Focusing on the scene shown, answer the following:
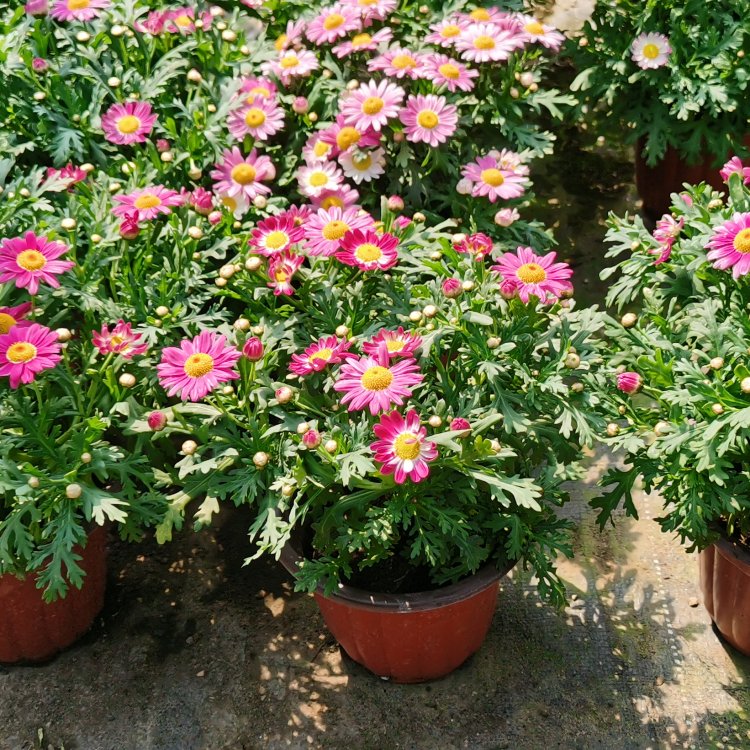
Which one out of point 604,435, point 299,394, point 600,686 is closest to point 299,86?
point 299,394

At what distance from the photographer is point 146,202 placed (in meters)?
2.40

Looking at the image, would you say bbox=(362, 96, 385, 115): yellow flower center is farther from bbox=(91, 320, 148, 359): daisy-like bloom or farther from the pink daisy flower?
bbox=(91, 320, 148, 359): daisy-like bloom

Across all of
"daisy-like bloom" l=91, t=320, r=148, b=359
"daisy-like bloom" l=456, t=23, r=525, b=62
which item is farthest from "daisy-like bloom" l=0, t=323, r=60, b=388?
"daisy-like bloom" l=456, t=23, r=525, b=62

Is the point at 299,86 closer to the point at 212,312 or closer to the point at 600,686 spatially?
the point at 212,312

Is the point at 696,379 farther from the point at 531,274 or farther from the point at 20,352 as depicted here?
the point at 20,352

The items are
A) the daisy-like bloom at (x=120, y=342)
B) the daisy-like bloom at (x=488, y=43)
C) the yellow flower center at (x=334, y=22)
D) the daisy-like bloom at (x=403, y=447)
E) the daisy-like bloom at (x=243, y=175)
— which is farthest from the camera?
the yellow flower center at (x=334, y=22)

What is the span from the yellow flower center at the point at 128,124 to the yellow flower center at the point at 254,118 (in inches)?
12.4

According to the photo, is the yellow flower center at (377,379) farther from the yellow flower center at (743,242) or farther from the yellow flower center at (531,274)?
the yellow flower center at (743,242)

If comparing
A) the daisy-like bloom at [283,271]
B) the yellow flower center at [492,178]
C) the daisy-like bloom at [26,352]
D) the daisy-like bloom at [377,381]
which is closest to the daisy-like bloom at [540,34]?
the yellow flower center at [492,178]

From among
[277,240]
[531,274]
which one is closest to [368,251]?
[277,240]

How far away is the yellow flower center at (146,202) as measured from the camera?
7.85 ft

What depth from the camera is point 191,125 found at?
2885 millimetres

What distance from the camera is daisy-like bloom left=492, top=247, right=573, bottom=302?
205 centimetres

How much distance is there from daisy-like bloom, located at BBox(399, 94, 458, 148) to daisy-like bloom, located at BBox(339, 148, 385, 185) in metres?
0.11
